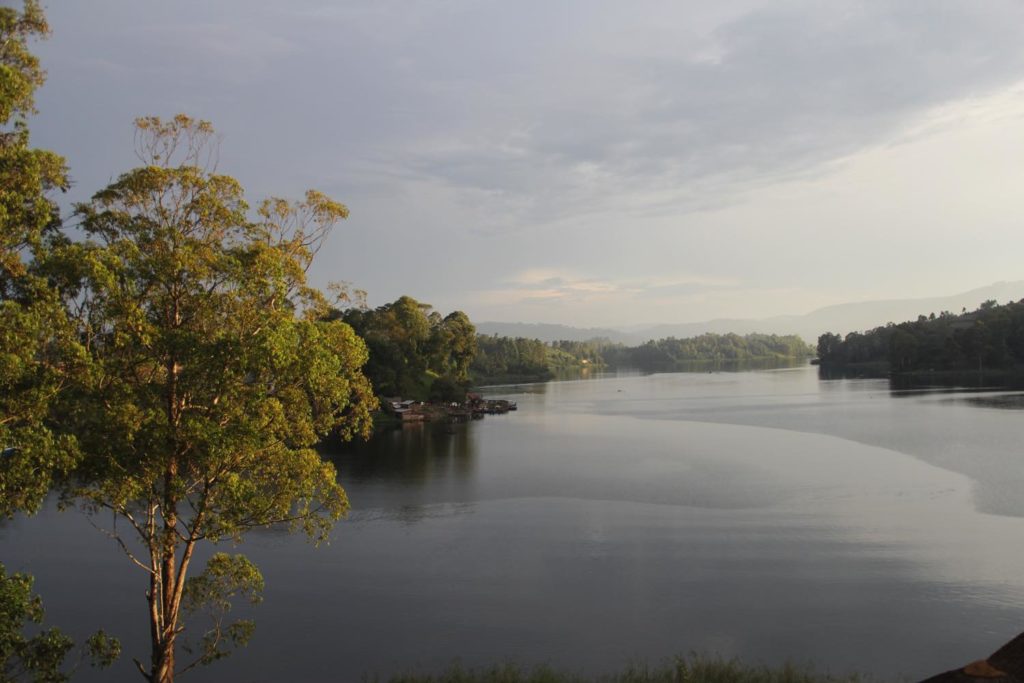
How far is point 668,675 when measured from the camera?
15195 millimetres

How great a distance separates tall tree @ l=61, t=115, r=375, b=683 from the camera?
1098cm

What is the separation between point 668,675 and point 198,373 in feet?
38.1

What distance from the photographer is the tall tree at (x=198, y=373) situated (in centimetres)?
1098

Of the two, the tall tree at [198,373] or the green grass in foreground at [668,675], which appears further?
the green grass in foreground at [668,675]

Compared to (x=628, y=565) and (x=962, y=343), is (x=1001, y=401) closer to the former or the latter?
(x=962, y=343)

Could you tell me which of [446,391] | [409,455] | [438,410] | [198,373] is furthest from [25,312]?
[446,391]

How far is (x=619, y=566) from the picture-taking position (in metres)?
23.2

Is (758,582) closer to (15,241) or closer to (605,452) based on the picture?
(15,241)

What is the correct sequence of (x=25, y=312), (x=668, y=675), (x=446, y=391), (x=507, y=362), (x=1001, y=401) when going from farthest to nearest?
(x=507, y=362) → (x=446, y=391) → (x=1001, y=401) → (x=668, y=675) → (x=25, y=312)

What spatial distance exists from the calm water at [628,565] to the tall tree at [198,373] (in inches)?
246

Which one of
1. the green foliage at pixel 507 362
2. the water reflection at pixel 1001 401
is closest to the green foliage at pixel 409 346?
the green foliage at pixel 507 362

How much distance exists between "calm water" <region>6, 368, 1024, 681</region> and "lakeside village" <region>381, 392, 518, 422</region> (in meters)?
29.2

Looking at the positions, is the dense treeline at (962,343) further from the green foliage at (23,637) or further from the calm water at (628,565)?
the green foliage at (23,637)

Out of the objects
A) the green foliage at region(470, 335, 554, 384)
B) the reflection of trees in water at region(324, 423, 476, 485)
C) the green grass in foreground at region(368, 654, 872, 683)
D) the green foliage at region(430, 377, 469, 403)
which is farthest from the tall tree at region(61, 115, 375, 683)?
the green foliage at region(470, 335, 554, 384)
